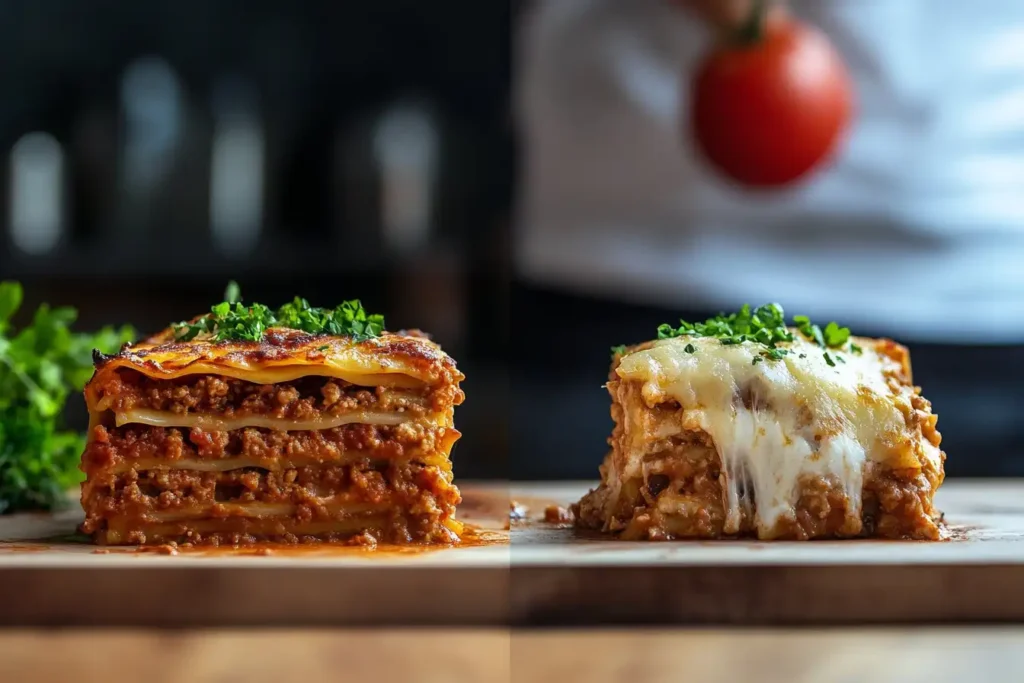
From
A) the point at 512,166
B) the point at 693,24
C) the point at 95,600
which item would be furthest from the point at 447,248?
the point at 95,600

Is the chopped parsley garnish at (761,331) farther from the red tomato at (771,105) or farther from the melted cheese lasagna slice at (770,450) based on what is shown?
the red tomato at (771,105)

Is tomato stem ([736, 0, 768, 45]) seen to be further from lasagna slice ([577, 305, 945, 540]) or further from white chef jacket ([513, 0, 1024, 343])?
lasagna slice ([577, 305, 945, 540])

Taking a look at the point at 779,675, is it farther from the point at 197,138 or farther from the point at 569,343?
the point at 197,138

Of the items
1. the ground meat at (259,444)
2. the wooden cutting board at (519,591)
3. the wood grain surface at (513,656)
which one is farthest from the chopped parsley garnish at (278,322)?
the wood grain surface at (513,656)

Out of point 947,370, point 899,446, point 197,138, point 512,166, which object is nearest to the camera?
point 899,446

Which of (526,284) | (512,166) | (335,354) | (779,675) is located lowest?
(779,675)

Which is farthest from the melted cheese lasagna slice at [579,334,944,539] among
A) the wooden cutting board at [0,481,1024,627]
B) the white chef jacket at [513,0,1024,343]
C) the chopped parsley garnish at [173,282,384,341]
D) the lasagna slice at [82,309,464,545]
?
the white chef jacket at [513,0,1024,343]
